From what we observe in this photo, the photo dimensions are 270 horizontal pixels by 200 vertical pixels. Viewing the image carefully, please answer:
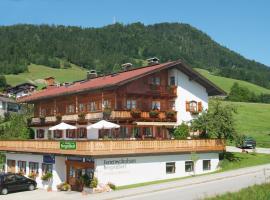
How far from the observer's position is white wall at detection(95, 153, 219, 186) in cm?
3516

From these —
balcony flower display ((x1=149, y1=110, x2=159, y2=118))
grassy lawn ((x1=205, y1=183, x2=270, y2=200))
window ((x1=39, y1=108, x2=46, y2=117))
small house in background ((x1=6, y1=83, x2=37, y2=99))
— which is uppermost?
small house in background ((x1=6, y1=83, x2=37, y2=99))

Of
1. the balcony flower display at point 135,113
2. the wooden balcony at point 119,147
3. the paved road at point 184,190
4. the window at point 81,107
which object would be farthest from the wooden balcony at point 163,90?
the paved road at point 184,190

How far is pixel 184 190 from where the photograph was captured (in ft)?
102

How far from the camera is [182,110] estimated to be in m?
50.8

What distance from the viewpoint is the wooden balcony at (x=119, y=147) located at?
34.6 meters

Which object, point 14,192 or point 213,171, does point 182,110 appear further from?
point 14,192

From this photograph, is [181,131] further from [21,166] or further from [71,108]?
[21,166]

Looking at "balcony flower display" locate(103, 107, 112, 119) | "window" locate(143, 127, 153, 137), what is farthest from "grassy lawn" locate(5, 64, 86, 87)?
"balcony flower display" locate(103, 107, 112, 119)

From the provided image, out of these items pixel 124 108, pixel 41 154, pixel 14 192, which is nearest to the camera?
pixel 14 192

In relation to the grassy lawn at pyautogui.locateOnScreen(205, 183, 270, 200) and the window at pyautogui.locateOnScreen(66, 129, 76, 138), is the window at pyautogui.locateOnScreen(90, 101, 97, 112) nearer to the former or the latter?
the window at pyautogui.locateOnScreen(66, 129, 76, 138)

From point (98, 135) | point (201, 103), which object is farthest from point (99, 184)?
point (201, 103)

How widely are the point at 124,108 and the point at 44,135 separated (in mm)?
15427

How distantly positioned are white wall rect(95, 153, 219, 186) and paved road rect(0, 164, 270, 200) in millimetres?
2523

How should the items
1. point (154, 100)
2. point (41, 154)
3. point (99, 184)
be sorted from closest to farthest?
point (99, 184)
point (41, 154)
point (154, 100)
